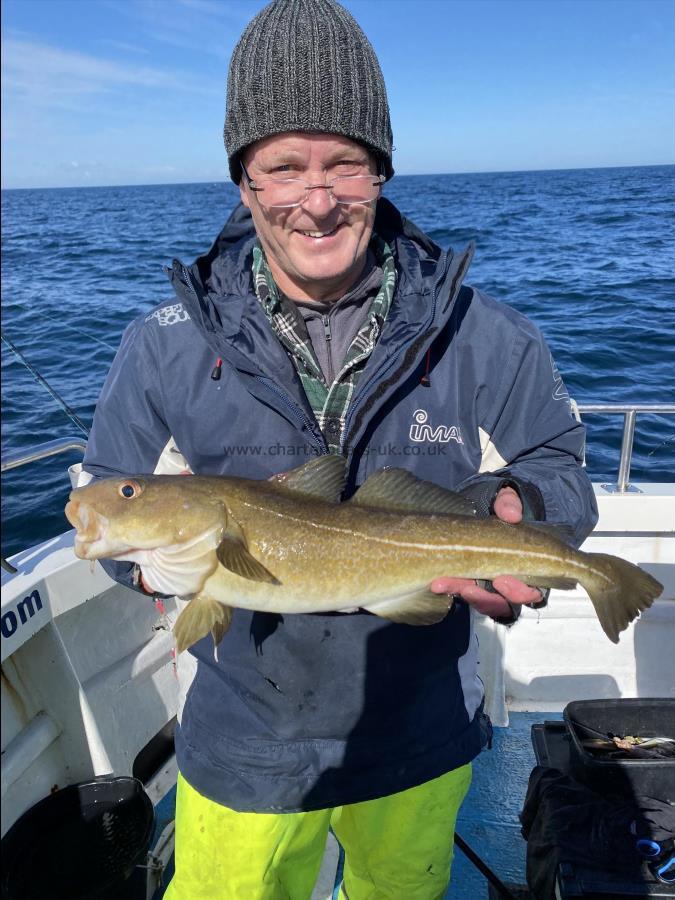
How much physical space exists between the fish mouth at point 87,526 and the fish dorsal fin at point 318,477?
68 centimetres

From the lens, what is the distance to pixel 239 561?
2.57m

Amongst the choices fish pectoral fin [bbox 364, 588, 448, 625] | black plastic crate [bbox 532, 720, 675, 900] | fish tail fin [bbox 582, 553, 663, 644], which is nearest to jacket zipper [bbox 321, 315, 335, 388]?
fish pectoral fin [bbox 364, 588, 448, 625]

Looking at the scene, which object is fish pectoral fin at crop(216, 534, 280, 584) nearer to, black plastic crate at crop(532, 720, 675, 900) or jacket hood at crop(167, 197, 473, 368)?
jacket hood at crop(167, 197, 473, 368)

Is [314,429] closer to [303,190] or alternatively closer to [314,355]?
[314,355]

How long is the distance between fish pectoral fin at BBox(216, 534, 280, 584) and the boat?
950 millimetres

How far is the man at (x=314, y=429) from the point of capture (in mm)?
2855

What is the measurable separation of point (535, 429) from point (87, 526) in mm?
1902

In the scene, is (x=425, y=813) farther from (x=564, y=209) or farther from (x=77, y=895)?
(x=564, y=209)

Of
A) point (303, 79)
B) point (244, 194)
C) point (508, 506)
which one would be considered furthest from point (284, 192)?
point (508, 506)

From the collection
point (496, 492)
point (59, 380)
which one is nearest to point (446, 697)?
point (496, 492)

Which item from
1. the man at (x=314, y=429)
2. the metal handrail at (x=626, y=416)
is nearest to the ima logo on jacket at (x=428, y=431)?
the man at (x=314, y=429)

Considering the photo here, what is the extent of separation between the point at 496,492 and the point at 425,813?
5.01 ft

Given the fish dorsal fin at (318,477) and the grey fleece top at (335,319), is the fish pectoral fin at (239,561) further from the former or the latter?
the grey fleece top at (335,319)

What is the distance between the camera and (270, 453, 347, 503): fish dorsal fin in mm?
2717
